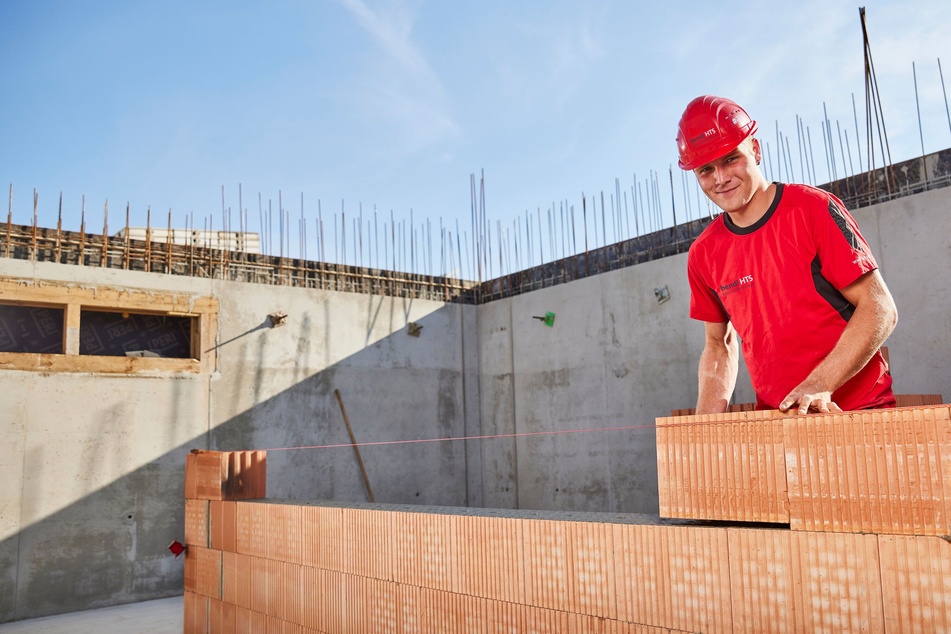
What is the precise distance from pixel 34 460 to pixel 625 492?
585 cm

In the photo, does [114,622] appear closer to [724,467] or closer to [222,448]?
[222,448]

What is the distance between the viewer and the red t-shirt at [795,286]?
1.68m

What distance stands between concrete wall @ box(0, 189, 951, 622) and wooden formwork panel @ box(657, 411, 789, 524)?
146 inches

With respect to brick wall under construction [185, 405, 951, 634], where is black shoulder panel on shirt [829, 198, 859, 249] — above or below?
above

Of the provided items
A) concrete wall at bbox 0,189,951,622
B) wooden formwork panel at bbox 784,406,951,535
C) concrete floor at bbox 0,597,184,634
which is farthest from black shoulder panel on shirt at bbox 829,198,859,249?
concrete floor at bbox 0,597,184,634

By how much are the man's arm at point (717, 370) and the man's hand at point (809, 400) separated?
0.31 m

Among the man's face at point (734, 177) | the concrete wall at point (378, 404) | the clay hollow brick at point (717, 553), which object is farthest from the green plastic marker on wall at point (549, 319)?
the man's face at point (734, 177)

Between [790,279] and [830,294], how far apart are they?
89mm

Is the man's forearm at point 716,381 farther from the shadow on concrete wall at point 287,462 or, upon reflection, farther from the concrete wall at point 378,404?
the shadow on concrete wall at point 287,462

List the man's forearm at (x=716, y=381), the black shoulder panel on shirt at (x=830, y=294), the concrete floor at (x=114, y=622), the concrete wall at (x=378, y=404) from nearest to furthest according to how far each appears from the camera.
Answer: the black shoulder panel on shirt at (x=830, y=294), the man's forearm at (x=716, y=381), the concrete floor at (x=114, y=622), the concrete wall at (x=378, y=404)

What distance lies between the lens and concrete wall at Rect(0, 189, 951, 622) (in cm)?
693

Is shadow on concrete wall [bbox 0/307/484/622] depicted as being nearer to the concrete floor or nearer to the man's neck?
the concrete floor

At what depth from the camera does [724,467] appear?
1.79m

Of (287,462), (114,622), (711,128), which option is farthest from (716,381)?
(287,462)
